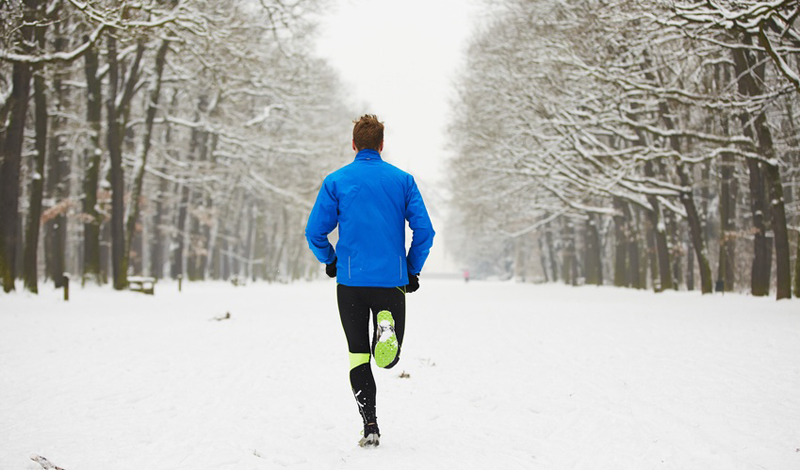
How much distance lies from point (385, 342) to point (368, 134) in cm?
139

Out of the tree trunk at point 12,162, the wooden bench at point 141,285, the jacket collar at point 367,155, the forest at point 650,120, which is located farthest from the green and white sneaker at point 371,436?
the wooden bench at point 141,285

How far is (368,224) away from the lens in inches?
157

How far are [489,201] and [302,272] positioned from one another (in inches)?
1446

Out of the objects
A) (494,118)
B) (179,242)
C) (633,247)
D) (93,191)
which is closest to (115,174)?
(93,191)

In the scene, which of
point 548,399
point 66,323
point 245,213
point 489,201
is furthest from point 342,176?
point 245,213

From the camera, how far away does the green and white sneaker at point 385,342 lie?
3904mm

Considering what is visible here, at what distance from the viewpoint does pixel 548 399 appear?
5.71 m

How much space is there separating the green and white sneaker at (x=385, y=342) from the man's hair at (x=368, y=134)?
1141 mm

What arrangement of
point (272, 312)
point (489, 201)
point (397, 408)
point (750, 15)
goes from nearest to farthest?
point (397, 408) < point (750, 15) < point (272, 312) < point (489, 201)

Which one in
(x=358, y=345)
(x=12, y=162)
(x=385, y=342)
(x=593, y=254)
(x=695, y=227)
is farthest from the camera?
(x=593, y=254)

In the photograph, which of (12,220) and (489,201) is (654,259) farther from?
(12,220)

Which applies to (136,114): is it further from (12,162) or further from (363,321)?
(363,321)

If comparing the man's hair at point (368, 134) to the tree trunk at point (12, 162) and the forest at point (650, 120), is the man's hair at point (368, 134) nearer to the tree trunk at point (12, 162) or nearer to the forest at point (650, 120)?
the forest at point (650, 120)

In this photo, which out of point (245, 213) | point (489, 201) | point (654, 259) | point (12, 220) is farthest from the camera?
point (245, 213)
